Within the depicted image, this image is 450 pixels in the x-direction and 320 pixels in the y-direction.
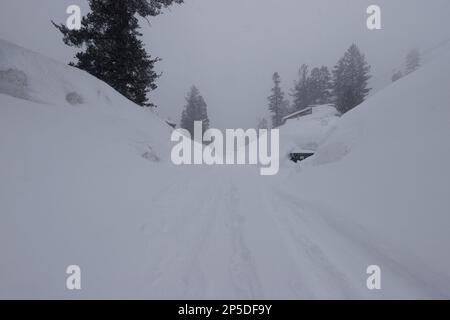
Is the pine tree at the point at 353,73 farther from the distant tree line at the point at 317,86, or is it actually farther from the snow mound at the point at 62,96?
the snow mound at the point at 62,96

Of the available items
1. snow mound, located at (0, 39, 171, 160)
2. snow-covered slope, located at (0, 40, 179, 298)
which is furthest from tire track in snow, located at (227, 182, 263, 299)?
snow mound, located at (0, 39, 171, 160)

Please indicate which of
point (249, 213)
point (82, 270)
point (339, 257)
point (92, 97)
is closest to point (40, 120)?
point (92, 97)

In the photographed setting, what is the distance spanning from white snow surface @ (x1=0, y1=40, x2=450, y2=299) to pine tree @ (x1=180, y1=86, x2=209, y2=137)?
3799 centimetres

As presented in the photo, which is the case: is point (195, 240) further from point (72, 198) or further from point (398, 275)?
point (398, 275)

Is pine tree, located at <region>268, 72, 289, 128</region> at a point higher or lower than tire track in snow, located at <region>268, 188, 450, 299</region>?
higher

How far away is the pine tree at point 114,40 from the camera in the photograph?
1329cm

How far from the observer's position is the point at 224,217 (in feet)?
16.1

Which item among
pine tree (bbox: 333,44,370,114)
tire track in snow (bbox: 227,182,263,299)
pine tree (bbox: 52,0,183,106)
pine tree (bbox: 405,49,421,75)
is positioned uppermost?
pine tree (bbox: 405,49,421,75)

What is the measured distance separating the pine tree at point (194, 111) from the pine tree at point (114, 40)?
95.0 ft

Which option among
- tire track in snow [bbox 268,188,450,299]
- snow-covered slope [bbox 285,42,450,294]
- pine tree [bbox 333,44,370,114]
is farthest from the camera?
pine tree [bbox 333,44,370,114]

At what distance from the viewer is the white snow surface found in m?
2.63

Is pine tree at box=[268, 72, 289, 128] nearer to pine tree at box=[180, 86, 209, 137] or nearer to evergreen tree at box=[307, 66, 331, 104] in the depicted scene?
evergreen tree at box=[307, 66, 331, 104]

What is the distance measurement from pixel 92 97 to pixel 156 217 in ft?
28.5
